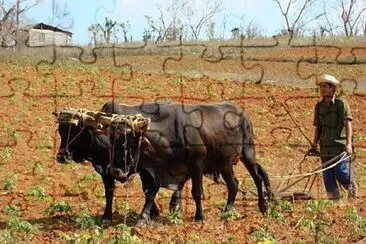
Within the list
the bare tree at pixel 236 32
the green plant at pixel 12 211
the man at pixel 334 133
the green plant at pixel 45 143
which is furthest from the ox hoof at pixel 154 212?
the bare tree at pixel 236 32

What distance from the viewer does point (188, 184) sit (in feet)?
38.8

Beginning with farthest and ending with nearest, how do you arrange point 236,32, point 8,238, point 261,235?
1. point 236,32
2. point 261,235
3. point 8,238

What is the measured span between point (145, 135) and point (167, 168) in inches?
24.3

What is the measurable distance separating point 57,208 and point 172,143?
1.68 m

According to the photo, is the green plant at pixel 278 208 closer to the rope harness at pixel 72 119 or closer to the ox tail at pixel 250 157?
the ox tail at pixel 250 157

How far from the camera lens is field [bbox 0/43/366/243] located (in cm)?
802

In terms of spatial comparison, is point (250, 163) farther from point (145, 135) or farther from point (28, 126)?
point (28, 126)

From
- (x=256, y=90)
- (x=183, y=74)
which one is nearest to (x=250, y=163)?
(x=256, y=90)

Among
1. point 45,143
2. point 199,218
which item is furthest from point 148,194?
point 45,143

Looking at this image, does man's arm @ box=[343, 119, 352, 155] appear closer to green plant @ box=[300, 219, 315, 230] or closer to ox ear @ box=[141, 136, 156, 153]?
green plant @ box=[300, 219, 315, 230]
